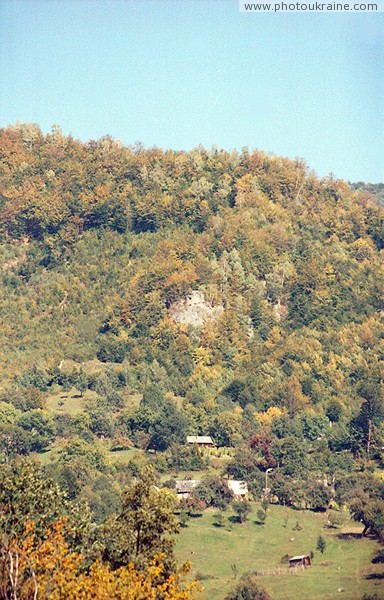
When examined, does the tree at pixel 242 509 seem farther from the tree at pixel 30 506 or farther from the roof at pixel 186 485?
the tree at pixel 30 506

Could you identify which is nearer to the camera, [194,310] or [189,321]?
[189,321]

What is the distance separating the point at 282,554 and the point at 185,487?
1266 centimetres

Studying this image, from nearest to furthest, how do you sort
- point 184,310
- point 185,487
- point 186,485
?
point 185,487
point 186,485
point 184,310

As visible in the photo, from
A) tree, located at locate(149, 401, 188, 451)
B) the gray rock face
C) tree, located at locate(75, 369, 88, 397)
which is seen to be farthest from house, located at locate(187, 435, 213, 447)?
the gray rock face

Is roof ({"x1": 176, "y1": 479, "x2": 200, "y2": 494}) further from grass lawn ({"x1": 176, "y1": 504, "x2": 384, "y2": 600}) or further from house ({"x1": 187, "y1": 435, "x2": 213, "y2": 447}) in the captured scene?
house ({"x1": 187, "y1": 435, "x2": 213, "y2": 447})

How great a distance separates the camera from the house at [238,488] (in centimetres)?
7990

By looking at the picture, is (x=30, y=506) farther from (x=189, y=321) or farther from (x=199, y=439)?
(x=189, y=321)

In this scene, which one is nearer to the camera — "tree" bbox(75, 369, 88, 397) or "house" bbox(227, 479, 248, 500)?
"house" bbox(227, 479, 248, 500)

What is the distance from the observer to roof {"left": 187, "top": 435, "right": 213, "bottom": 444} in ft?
301

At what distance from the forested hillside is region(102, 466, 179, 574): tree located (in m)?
35.1

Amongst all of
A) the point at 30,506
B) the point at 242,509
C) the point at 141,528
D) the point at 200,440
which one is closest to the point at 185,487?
the point at 242,509

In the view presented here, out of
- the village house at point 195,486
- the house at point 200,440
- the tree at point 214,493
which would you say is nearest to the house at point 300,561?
the tree at point 214,493

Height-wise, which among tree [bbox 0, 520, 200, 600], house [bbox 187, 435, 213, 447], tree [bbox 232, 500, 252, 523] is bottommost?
tree [bbox 232, 500, 252, 523]

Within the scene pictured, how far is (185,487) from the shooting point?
79.8m
